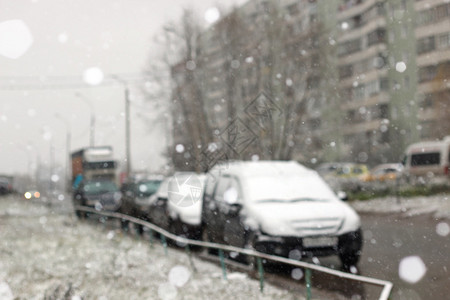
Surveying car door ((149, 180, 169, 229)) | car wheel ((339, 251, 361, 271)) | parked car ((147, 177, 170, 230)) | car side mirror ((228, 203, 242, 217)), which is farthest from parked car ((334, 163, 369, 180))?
car wheel ((339, 251, 361, 271))

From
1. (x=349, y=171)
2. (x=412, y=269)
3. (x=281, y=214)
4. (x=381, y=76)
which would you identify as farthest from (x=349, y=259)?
(x=381, y=76)

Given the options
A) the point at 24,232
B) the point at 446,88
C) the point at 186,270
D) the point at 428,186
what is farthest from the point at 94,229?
the point at 446,88

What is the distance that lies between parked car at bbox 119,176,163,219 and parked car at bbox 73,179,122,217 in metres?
2.63

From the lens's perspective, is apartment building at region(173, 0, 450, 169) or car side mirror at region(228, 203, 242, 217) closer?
car side mirror at region(228, 203, 242, 217)

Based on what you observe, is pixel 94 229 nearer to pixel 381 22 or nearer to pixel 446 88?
pixel 446 88

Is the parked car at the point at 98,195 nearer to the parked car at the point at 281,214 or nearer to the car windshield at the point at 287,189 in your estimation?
the parked car at the point at 281,214

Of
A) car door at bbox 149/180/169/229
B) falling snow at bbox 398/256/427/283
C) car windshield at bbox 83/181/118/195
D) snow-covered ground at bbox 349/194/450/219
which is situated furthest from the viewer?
car windshield at bbox 83/181/118/195

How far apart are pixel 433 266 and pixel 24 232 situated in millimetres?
12685

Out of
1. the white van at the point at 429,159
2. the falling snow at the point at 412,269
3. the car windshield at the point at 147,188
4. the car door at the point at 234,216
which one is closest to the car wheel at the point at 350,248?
the falling snow at the point at 412,269

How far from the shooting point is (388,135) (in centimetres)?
5784

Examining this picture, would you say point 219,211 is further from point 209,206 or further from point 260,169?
point 260,169

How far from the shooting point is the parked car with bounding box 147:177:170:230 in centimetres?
1350

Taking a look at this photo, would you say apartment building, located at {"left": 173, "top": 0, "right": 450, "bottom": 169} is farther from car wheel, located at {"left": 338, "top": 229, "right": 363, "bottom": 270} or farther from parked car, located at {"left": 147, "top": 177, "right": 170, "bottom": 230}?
car wheel, located at {"left": 338, "top": 229, "right": 363, "bottom": 270}

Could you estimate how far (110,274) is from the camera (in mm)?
8500
